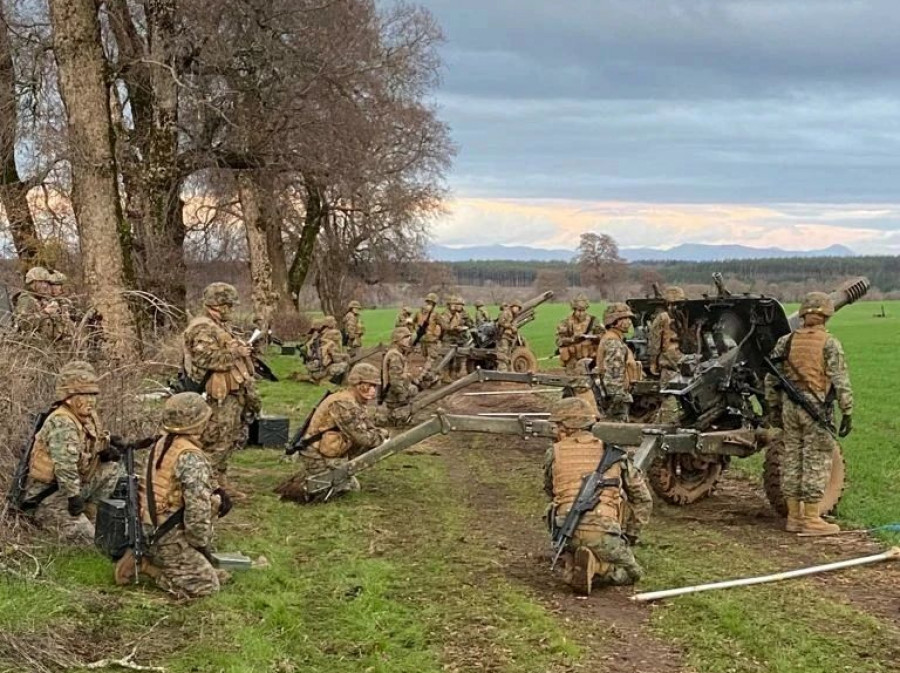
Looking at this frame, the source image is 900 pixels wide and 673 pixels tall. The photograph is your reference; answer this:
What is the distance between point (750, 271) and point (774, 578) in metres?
113

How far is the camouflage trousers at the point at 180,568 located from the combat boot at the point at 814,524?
5.31 metres

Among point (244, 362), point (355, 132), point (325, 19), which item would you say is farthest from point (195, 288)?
point (244, 362)

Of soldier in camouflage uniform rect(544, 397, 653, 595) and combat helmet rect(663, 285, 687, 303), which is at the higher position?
combat helmet rect(663, 285, 687, 303)

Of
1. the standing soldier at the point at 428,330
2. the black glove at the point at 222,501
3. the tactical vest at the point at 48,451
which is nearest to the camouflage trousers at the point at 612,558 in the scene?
the black glove at the point at 222,501

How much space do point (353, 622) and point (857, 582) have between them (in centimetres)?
383

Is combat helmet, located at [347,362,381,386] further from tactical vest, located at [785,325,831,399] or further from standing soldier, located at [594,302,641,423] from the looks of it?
tactical vest, located at [785,325,831,399]

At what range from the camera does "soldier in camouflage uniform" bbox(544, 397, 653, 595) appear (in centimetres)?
773

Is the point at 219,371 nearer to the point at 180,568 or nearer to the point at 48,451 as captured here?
the point at 48,451

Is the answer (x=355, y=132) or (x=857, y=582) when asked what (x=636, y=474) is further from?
(x=355, y=132)

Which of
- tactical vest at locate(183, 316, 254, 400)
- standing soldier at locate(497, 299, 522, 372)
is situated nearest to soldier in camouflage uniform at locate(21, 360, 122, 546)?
tactical vest at locate(183, 316, 254, 400)

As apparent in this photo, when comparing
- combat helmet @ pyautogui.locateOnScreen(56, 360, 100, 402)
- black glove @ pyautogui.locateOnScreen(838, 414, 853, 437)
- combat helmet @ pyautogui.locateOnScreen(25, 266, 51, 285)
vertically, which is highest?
combat helmet @ pyautogui.locateOnScreen(25, 266, 51, 285)

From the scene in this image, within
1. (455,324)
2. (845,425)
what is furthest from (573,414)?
(455,324)

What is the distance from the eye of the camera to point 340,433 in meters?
11.0

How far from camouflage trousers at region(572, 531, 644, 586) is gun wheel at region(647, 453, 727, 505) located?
3.03m
